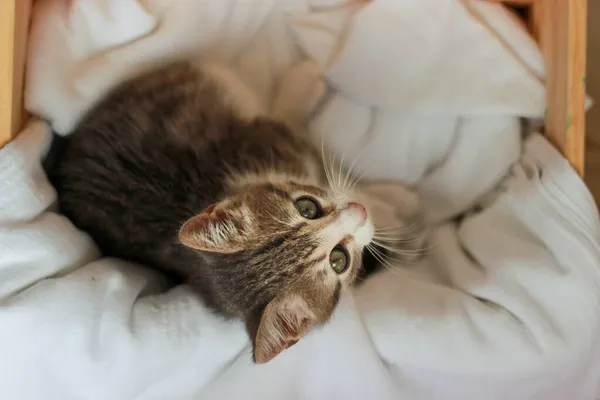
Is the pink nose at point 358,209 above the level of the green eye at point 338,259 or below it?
above

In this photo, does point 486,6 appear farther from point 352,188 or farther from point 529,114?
point 352,188

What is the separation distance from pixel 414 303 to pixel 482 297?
0.15 m

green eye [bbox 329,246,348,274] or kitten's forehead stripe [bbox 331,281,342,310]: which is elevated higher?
green eye [bbox 329,246,348,274]

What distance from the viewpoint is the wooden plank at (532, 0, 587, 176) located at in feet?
3.36

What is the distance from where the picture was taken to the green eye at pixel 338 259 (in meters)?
0.95

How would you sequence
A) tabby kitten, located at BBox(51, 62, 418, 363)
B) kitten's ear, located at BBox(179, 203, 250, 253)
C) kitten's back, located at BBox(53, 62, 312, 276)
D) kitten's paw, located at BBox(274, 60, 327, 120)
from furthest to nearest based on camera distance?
kitten's paw, located at BBox(274, 60, 327, 120)
kitten's back, located at BBox(53, 62, 312, 276)
tabby kitten, located at BBox(51, 62, 418, 363)
kitten's ear, located at BBox(179, 203, 250, 253)

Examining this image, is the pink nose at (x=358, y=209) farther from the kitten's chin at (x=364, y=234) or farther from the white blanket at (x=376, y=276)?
the white blanket at (x=376, y=276)

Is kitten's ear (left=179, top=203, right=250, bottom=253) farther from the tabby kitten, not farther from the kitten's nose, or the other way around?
the kitten's nose

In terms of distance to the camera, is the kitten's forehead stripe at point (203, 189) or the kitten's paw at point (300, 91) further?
the kitten's paw at point (300, 91)

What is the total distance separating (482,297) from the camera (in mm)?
1053

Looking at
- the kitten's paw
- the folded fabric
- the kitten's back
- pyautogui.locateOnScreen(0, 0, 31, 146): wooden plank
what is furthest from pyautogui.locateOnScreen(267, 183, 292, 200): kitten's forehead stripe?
pyautogui.locateOnScreen(0, 0, 31, 146): wooden plank

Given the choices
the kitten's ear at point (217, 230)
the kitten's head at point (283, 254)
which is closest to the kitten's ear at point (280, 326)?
the kitten's head at point (283, 254)

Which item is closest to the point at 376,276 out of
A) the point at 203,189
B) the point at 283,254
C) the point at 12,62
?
the point at 283,254

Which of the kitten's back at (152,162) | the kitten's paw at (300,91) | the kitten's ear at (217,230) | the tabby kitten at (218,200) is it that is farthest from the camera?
the kitten's paw at (300,91)
